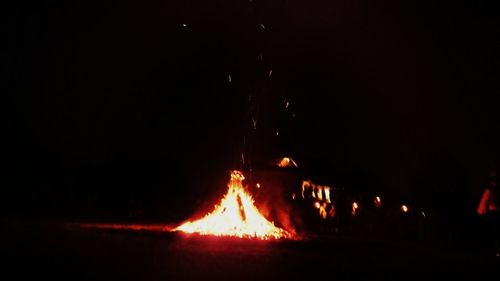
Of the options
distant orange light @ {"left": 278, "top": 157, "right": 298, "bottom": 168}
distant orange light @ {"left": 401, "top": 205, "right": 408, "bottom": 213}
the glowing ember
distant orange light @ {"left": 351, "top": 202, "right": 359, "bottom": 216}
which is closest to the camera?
the glowing ember

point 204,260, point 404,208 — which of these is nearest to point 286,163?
point 404,208

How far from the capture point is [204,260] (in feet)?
Answer: 35.7

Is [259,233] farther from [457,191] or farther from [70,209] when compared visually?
[457,191]

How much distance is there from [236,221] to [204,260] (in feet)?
31.9

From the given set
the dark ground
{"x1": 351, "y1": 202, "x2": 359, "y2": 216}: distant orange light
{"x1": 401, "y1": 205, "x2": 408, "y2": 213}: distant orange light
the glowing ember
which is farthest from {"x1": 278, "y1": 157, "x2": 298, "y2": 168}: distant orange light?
the dark ground

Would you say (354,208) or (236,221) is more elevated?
(236,221)

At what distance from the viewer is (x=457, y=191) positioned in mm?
30484

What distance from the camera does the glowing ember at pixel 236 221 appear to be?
1894 cm

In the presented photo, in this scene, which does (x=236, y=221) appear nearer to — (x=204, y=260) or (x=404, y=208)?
(x=404, y=208)

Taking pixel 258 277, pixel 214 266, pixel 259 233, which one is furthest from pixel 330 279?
pixel 259 233

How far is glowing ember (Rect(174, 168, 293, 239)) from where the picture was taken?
18.9 meters

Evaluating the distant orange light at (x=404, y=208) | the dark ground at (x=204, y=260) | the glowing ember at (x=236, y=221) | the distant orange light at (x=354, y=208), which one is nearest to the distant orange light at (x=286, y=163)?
the glowing ember at (x=236, y=221)

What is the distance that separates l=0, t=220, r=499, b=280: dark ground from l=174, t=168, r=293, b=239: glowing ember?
2.30 metres

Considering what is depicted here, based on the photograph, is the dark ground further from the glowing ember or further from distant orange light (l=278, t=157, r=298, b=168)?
distant orange light (l=278, t=157, r=298, b=168)
